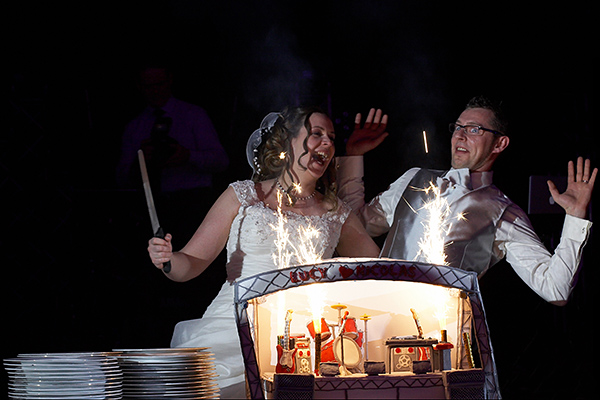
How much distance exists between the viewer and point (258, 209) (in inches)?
157

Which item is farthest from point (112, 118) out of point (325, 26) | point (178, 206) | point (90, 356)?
point (90, 356)

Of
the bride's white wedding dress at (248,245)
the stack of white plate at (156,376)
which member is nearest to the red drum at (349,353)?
the stack of white plate at (156,376)

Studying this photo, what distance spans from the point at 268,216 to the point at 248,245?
0.20 meters

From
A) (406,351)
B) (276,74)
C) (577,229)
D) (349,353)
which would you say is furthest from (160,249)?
(577,229)

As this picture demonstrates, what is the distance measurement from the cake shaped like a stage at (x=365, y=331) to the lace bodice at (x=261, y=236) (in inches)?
26.8

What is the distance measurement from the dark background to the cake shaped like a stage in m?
1.28

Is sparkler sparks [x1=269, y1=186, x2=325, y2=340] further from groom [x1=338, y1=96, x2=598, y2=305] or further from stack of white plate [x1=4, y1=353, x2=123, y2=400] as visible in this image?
stack of white plate [x1=4, y1=353, x2=123, y2=400]

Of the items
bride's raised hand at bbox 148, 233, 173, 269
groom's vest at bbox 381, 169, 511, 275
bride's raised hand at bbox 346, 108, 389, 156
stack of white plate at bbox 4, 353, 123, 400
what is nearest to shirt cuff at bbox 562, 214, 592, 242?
groom's vest at bbox 381, 169, 511, 275

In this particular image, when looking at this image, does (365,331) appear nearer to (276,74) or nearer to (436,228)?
(436,228)

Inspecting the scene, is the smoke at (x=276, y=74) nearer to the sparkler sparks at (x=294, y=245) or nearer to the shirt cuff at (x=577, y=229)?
the sparkler sparks at (x=294, y=245)

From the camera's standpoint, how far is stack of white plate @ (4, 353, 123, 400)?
8.88ft

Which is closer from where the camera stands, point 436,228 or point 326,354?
point 326,354

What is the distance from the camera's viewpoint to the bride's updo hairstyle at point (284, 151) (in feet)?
13.8

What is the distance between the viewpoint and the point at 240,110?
4.48 meters
